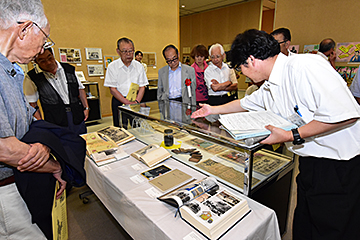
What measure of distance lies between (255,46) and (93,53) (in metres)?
6.28

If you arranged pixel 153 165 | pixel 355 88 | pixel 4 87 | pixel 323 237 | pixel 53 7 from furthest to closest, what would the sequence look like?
pixel 53 7, pixel 355 88, pixel 153 165, pixel 323 237, pixel 4 87

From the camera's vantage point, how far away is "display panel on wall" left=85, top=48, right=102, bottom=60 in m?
6.29

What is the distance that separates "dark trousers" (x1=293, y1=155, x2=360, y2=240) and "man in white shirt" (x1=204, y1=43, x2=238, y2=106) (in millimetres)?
2148

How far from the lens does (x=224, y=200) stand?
3.88 feet

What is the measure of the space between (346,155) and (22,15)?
180cm

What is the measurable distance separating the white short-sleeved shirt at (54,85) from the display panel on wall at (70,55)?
394 cm

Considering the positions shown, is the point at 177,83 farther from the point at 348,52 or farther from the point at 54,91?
the point at 348,52

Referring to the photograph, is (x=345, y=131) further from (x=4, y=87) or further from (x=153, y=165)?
(x=4, y=87)

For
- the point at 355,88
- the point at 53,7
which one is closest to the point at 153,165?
the point at 355,88

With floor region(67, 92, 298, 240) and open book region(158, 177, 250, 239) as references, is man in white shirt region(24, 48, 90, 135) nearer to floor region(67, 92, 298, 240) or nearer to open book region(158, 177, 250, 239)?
floor region(67, 92, 298, 240)

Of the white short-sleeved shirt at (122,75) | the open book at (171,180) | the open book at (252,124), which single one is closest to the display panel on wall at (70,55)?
the white short-sleeved shirt at (122,75)

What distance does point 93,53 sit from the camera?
6.39 metres

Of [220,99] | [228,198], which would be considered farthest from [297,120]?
[220,99]

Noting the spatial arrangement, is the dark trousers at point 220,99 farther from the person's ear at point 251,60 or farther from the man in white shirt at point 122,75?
the person's ear at point 251,60
